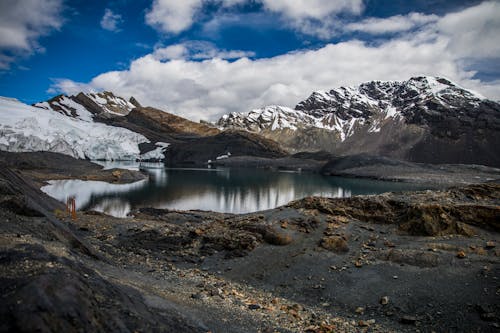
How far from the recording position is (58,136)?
110 meters

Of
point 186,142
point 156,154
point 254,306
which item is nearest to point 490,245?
point 254,306

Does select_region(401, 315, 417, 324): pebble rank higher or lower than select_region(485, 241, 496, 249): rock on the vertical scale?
lower

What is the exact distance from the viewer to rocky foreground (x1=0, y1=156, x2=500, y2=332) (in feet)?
18.4

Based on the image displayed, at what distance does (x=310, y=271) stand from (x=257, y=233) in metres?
4.38

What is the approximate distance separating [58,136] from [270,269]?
11491cm

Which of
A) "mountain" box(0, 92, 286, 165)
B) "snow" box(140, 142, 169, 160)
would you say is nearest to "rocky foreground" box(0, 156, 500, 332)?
"mountain" box(0, 92, 286, 165)

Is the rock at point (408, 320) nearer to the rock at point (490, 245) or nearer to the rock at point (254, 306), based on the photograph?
the rock at point (254, 306)

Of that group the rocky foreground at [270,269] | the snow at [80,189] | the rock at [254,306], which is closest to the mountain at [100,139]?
the snow at [80,189]

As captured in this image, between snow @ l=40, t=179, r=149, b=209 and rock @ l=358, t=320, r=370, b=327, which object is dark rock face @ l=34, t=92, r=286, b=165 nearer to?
snow @ l=40, t=179, r=149, b=209

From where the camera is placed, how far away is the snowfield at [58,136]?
315ft

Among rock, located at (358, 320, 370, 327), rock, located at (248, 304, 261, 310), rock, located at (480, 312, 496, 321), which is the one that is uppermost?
rock, located at (480, 312, 496, 321)

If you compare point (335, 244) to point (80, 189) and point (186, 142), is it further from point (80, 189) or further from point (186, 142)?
point (186, 142)

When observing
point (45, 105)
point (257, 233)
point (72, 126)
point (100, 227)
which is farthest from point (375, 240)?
point (45, 105)

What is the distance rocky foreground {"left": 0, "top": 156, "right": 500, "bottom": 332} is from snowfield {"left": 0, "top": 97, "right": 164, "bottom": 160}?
93.8 metres
